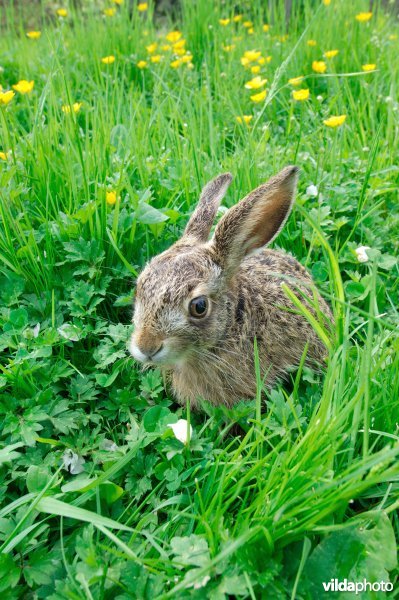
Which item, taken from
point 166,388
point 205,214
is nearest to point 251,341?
point 166,388

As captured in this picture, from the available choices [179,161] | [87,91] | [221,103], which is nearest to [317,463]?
[179,161]

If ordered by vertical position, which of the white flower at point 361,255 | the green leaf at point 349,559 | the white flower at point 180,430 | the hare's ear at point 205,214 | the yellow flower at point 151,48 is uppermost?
the yellow flower at point 151,48

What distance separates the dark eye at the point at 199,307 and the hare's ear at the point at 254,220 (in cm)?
25

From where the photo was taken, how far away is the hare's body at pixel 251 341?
3.04 metres

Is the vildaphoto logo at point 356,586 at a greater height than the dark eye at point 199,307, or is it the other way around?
the dark eye at point 199,307

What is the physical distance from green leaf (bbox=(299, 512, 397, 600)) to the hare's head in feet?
3.63

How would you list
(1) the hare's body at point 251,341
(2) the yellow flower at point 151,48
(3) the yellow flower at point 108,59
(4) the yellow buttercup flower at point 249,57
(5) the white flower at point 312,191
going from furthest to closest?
(2) the yellow flower at point 151,48 < (3) the yellow flower at point 108,59 < (4) the yellow buttercup flower at point 249,57 < (5) the white flower at point 312,191 < (1) the hare's body at point 251,341

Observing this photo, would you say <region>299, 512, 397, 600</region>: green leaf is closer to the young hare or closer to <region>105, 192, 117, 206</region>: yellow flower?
the young hare

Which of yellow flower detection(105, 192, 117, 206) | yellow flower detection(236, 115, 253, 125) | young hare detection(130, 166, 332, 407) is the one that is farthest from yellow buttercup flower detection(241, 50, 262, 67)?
yellow flower detection(105, 192, 117, 206)

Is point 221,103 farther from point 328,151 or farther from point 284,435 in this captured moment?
point 284,435

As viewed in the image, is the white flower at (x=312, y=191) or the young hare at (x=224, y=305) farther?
the white flower at (x=312, y=191)

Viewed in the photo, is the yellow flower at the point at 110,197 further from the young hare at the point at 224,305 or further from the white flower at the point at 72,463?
the white flower at the point at 72,463

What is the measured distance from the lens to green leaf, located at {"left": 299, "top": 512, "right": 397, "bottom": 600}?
77.5 inches

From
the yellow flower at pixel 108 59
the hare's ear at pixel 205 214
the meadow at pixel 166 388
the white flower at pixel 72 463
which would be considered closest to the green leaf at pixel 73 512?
the meadow at pixel 166 388
